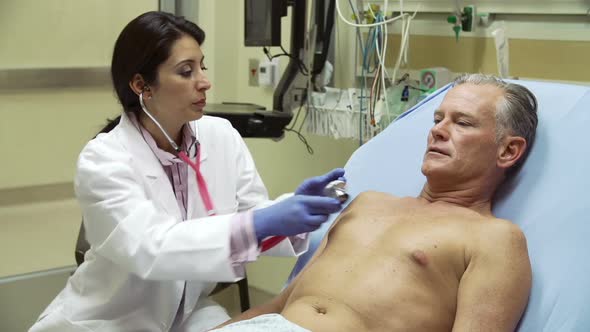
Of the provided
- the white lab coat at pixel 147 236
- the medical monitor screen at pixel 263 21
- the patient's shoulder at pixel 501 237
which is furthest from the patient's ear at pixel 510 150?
the medical monitor screen at pixel 263 21

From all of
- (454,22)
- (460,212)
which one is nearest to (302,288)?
(460,212)

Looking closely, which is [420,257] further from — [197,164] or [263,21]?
[263,21]

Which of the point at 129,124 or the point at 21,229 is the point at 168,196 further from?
the point at 21,229

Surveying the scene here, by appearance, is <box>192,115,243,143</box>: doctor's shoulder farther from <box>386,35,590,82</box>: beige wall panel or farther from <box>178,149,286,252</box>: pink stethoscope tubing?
<box>386,35,590,82</box>: beige wall panel

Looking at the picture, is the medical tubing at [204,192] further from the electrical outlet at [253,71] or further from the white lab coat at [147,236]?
the electrical outlet at [253,71]

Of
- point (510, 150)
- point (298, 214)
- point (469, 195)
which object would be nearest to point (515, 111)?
point (510, 150)

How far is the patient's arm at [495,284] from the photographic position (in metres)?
1.44

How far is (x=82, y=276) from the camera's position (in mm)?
1949

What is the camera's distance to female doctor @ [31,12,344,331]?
167 centimetres

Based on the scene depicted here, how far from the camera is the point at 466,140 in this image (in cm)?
172

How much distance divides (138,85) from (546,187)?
3.41ft

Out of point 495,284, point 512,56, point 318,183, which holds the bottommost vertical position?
point 495,284

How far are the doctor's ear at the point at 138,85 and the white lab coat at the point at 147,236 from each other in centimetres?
9

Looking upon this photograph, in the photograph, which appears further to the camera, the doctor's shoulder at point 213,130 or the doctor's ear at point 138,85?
the doctor's shoulder at point 213,130
